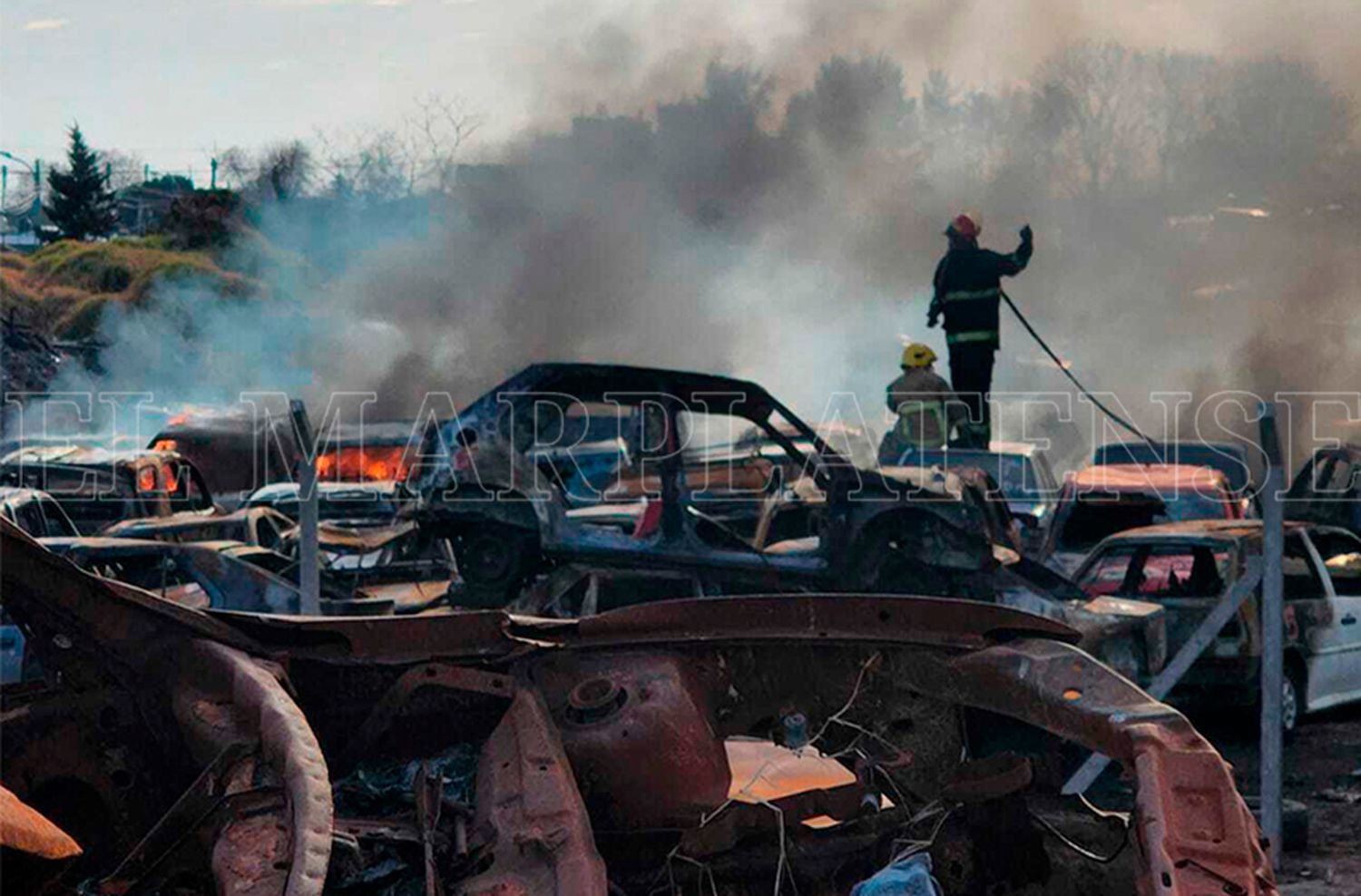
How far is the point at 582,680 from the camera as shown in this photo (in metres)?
4.59

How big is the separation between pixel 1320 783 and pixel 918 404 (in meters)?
7.13

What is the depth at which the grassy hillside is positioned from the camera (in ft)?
115

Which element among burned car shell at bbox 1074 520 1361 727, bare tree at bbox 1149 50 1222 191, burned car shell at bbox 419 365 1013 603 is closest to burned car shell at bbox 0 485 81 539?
burned car shell at bbox 419 365 1013 603

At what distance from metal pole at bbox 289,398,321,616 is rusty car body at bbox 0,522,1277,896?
3.58 m

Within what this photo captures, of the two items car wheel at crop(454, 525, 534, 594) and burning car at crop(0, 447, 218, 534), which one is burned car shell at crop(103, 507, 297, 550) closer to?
burning car at crop(0, 447, 218, 534)

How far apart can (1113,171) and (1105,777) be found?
27.4m

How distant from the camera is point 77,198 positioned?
45656 mm

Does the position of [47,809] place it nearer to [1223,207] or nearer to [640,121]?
[640,121]

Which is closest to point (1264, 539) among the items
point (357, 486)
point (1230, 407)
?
point (357, 486)

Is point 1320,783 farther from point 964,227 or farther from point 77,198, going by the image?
point 77,198

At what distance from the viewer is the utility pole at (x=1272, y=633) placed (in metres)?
7.50

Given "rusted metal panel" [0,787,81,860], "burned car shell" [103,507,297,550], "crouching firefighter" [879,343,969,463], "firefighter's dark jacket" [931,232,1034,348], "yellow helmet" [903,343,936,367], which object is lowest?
"burned car shell" [103,507,297,550]

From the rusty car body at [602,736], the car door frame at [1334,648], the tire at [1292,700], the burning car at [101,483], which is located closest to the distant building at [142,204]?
the burning car at [101,483]

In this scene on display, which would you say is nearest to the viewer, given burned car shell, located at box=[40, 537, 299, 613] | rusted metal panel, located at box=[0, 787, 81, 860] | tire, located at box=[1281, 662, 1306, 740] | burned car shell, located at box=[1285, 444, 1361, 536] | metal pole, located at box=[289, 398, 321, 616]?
rusted metal panel, located at box=[0, 787, 81, 860]
